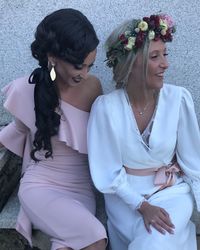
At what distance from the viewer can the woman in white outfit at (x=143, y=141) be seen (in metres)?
2.61

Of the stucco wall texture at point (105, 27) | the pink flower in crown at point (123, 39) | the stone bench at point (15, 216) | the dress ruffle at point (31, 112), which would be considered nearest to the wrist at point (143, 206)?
the stone bench at point (15, 216)

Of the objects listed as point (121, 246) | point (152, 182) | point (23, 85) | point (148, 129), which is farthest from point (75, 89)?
point (121, 246)

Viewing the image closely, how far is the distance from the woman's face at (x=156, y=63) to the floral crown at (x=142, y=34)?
0.13 ft

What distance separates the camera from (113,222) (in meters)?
2.75

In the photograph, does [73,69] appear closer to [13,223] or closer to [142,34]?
[142,34]

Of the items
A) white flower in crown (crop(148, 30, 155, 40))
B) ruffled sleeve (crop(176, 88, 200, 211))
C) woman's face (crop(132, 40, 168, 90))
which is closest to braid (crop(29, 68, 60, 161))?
woman's face (crop(132, 40, 168, 90))

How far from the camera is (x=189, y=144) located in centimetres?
273

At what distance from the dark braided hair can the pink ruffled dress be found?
0.29 feet

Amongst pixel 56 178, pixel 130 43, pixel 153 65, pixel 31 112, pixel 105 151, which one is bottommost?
pixel 56 178

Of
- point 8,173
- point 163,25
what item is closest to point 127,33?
point 163,25

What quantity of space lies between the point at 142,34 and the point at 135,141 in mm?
535

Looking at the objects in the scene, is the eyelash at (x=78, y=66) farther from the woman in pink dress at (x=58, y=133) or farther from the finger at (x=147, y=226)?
the finger at (x=147, y=226)

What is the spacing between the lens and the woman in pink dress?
2.54m

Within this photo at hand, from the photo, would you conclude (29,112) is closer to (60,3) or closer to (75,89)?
(75,89)
